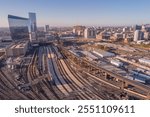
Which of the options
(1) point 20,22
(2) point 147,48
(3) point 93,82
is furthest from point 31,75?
(2) point 147,48

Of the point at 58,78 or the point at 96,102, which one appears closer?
the point at 96,102

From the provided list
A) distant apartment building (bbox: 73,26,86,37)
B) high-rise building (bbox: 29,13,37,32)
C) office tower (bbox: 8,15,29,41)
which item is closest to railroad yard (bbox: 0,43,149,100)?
high-rise building (bbox: 29,13,37,32)

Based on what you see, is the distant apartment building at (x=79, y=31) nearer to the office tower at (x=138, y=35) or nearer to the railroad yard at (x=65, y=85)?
the office tower at (x=138, y=35)

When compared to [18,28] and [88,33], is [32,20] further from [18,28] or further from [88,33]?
[88,33]

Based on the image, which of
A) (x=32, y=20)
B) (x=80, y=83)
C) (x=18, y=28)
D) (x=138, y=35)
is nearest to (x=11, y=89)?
(x=80, y=83)

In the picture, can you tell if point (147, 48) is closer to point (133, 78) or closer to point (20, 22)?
point (133, 78)

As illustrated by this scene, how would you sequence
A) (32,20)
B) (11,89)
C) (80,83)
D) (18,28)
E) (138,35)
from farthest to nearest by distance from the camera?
(138,35)
(18,28)
(32,20)
(80,83)
(11,89)

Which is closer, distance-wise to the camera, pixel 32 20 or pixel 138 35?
pixel 32 20

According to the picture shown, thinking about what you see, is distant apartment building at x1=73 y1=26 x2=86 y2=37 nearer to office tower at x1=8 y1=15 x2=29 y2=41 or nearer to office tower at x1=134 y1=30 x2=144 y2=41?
office tower at x1=134 y1=30 x2=144 y2=41

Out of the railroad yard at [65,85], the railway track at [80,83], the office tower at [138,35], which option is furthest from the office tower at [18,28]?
the office tower at [138,35]
